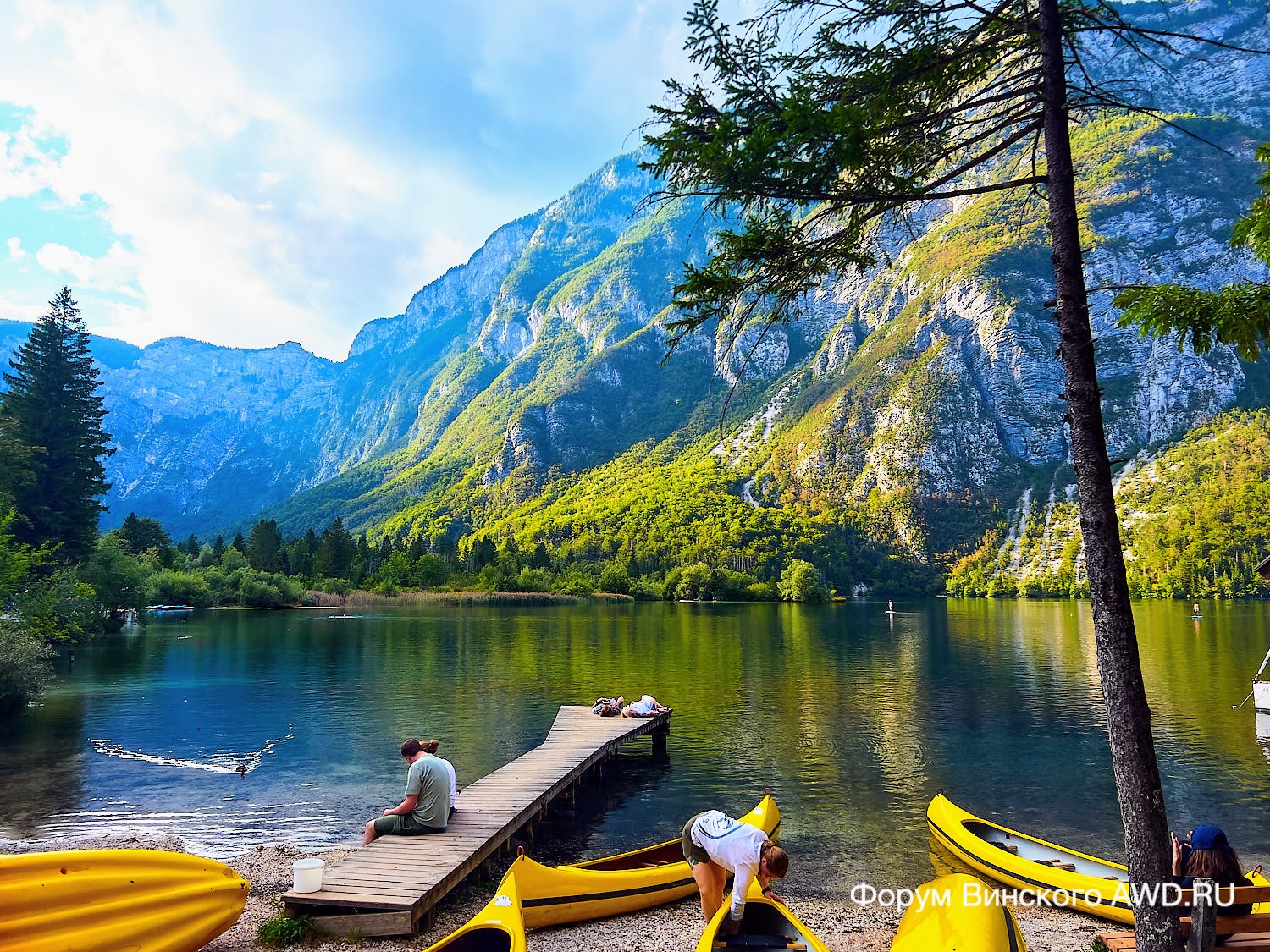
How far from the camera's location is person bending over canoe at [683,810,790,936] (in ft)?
26.3

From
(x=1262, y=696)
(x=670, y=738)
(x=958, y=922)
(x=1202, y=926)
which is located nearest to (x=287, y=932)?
(x=958, y=922)

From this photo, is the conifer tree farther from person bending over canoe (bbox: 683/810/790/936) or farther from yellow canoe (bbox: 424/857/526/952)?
yellow canoe (bbox: 424/857/526/952)

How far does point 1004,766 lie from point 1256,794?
6.05 meters

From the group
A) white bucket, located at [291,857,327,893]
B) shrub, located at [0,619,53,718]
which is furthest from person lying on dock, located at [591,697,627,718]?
shrub, located at [0,619,53,718]

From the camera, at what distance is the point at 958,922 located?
757 cm

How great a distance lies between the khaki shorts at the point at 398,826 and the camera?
12086 mm

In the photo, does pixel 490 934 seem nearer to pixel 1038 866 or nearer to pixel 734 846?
pixel 734 846

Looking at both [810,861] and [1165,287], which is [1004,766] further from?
[1165,287]

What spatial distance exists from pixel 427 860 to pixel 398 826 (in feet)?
4.21

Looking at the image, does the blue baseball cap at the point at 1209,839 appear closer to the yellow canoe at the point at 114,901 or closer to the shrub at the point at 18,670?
the yellow canoe at the point at 114,901

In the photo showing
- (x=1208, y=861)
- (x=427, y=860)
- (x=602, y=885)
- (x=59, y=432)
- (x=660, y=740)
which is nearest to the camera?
(x=1208, y=861)

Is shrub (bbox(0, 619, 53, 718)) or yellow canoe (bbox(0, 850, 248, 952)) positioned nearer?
yellow canoe (bbox(0, 850, 248, 952))

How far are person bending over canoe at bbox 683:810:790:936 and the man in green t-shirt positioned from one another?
17.1ft

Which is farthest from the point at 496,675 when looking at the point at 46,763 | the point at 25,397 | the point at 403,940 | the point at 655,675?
the point at 25,397
